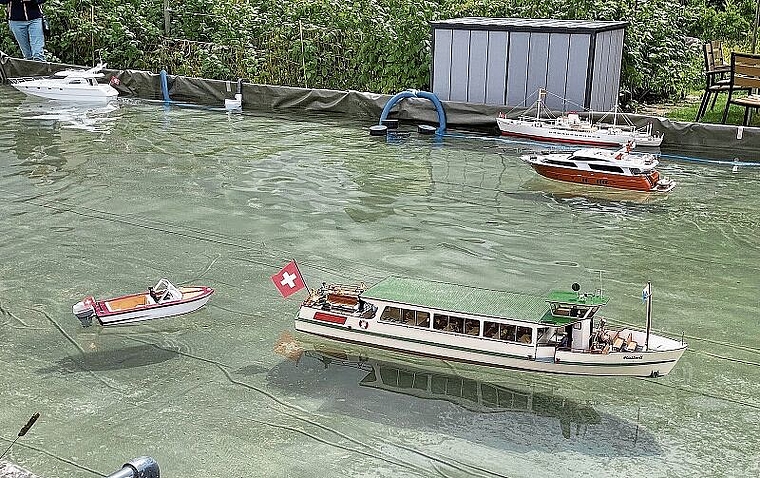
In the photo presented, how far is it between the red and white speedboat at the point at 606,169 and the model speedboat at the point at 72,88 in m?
11.8

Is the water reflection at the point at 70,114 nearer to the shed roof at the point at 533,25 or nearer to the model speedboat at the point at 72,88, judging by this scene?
the model speedboat at the point at 72,88

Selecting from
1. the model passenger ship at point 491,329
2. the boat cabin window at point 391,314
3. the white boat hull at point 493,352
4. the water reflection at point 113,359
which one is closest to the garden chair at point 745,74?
the model passenger ship at point 491,329

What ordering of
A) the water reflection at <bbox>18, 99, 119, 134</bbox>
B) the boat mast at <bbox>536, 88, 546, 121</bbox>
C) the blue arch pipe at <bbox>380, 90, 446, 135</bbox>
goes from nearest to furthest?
the boat mast at <bbox>536, 88, 546, 121</bbox> → the blue arch pipe at <bbox>380, 90, 446, 135</bbox> → the water reflection at <bbox>18, 99, 119, 134</bbox>

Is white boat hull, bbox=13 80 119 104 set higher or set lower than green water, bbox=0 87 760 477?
higher

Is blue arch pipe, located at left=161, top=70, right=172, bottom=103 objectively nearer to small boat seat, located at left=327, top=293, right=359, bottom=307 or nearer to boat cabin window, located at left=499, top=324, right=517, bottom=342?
small boat seat, located at left=327, top=293, right=359, bottom=307

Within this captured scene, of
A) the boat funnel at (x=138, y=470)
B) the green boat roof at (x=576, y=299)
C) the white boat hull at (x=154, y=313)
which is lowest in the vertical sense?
the white boat hull at (x=154, y=313)

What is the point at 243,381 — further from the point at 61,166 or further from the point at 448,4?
the point at 448,4

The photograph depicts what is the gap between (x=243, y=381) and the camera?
7629 millimetres

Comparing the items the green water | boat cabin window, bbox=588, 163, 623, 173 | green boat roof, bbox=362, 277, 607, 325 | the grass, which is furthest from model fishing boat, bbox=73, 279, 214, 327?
the grass

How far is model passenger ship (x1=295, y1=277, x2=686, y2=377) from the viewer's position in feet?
23.4

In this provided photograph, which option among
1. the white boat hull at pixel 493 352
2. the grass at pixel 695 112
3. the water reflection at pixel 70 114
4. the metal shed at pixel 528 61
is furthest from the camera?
the water reflection at pixel 70 114

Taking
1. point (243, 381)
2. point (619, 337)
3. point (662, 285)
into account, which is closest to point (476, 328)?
point (619, 337)

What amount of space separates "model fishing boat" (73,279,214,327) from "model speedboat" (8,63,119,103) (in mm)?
13960

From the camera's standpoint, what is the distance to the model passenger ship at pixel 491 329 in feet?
23.4
